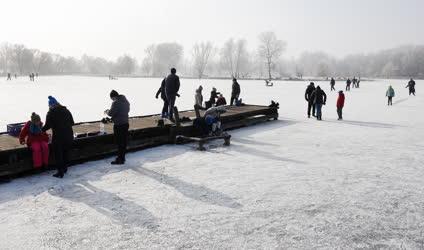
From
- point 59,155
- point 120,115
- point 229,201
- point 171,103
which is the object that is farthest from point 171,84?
point 229,201

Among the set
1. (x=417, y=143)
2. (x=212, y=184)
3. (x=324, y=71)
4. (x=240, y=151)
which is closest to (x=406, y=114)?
(x=417, y=143)

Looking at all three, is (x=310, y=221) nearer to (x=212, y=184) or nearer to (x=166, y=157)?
(x=212, y=184)

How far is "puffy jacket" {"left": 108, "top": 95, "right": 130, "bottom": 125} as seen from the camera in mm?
8195

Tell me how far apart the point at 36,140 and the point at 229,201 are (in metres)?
3.99

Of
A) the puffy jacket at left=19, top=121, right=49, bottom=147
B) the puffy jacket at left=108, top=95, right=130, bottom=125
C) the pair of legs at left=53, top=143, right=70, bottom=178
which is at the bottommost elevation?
the pair of legs at left=53, top=143, right=70, bottom=178

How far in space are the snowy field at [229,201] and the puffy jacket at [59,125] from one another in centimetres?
76

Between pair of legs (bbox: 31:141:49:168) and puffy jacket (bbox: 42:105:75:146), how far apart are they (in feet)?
1.22

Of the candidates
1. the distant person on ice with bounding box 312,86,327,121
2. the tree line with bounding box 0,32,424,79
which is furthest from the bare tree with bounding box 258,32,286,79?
the distant person on ice with bounding box 312,86,327,121

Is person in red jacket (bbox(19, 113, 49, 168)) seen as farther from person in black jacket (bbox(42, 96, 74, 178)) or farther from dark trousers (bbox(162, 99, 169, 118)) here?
dark trousers (bbox(162, 99, 169, 118))

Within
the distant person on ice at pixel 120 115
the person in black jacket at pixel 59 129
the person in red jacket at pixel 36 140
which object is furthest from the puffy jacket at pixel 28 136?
the distant person on ice at pixel 120 115

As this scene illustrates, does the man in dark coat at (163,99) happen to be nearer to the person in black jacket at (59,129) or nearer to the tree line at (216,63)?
the person in black jacket at (59,129)

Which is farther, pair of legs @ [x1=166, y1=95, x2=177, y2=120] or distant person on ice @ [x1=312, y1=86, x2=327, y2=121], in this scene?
distant person on ice @ [x1=312, y1=86, x2=327, y2=121]

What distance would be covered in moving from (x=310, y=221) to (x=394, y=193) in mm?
2084

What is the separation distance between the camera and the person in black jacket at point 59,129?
24.3 feet
